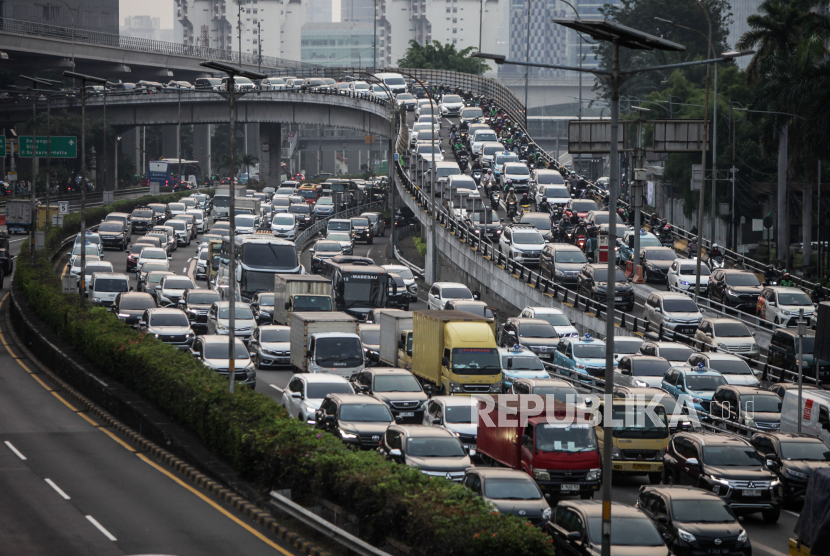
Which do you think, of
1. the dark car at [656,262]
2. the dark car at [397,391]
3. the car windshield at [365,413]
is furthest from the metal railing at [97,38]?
the car windshield at [365,413]

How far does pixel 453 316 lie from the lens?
96.7 ft

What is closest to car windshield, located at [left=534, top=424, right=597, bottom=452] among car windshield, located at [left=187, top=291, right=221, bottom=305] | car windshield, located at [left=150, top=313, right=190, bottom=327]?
car windshield, located at [left=150, top=313, right=190, bottom=327]

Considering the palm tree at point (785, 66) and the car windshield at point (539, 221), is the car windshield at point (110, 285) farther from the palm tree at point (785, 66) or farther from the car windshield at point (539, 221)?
the palm tree at point (785, 66)

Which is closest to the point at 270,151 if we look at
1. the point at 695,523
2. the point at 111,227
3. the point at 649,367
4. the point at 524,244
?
the point at 111,227

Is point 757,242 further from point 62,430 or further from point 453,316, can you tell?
point 62,430

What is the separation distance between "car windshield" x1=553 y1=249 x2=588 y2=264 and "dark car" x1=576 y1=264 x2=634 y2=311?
5.48 feet

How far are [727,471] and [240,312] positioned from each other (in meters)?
22.2

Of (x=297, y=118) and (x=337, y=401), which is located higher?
(x=297, y=118)

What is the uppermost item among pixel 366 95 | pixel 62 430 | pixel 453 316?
pixel 366 95

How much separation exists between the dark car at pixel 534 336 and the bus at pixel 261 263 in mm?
11991

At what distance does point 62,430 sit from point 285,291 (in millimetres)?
13006

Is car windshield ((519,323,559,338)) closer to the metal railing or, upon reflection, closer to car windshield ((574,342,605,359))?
car windshield ((574,342,605,359))

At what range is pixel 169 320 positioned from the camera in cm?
3522

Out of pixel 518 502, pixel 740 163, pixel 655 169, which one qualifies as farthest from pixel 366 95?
pixel 518 502
